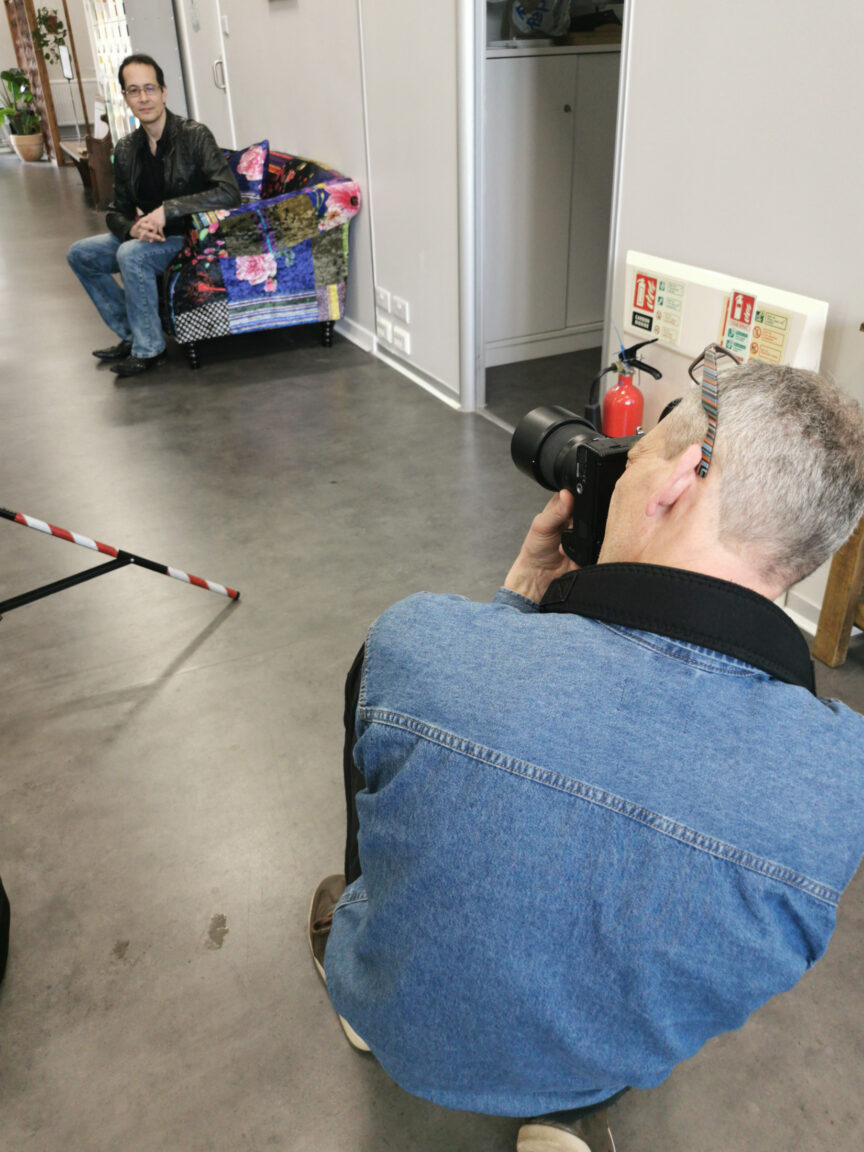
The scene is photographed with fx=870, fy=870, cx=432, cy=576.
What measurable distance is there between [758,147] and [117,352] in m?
3.22

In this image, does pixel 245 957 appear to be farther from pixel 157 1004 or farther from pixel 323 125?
pixel 323 125

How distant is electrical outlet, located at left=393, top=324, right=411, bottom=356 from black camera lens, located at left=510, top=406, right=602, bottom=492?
8.97 feet

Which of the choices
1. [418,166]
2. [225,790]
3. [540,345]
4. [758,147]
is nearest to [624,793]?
[225,790]

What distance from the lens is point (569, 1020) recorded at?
674 millimetres

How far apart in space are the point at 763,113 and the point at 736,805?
1.83m

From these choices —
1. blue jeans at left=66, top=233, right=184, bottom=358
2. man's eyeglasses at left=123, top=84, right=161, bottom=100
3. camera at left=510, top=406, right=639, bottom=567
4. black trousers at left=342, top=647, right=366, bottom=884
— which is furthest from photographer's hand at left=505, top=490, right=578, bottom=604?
man's eyeglasses at left=123, top=84, right=161, bottom=100

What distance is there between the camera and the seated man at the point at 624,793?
0.63 m

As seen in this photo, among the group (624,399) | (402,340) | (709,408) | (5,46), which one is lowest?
(402,340)

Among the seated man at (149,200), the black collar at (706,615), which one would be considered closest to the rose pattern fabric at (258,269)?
the seated man at (149,200)

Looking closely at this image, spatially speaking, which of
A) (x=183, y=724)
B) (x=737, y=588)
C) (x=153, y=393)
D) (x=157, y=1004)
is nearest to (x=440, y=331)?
(x=153, y=393)

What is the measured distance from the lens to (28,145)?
36.0 ft

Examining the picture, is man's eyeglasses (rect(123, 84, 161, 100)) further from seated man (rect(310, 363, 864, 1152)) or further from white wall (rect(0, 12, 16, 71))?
white wall (rect(0, 12, 16, 71))

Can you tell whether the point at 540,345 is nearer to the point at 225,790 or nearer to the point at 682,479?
the point at 225,790

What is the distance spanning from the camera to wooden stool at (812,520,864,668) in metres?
1.86
